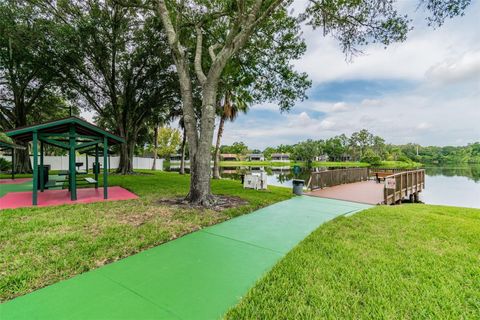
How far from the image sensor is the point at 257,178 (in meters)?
10.6

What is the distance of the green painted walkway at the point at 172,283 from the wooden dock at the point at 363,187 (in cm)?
641

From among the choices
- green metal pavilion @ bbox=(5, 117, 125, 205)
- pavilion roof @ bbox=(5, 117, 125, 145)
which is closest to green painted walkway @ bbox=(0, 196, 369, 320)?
green metal pavilion @ bbox=(5, 117, 125, 205)

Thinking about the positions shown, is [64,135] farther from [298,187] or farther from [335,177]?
[335,177]

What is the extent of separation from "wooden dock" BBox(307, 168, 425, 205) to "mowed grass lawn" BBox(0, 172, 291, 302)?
5393 millimetres

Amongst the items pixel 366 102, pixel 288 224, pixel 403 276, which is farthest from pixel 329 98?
pixel 403 276

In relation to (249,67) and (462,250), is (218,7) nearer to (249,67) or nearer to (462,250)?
(249,67)

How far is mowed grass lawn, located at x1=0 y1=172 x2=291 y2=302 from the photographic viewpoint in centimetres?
273

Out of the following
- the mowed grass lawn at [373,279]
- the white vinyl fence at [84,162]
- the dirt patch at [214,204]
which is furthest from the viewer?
the white vinyl fence at [84,162]

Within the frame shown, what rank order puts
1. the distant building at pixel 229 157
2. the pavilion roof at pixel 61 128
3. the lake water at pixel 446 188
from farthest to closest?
the distant building at pixel 229 157 < the lake water at pixel 446 188 < the pavilion roof at pixel 61 128

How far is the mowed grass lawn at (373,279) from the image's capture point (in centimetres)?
209

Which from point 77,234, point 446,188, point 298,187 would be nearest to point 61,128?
point 77,234

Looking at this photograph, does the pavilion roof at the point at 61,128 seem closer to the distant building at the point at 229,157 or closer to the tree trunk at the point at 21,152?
the tree trunk at the point at 21,152

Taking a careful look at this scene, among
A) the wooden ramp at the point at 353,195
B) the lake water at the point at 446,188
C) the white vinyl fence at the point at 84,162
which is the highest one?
the white vinyl fence at the point at 84,162

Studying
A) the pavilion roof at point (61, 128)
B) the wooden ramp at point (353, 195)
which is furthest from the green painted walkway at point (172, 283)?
the wooden ramp at point (353, 195)
